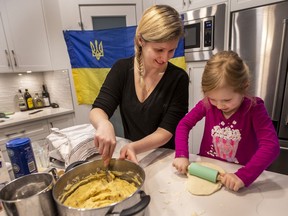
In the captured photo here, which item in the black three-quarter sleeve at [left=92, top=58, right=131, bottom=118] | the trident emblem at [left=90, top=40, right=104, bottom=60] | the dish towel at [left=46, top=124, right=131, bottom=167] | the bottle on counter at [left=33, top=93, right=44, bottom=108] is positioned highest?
the trident emblem at [left=90, top=40, right=104, bottom=60]

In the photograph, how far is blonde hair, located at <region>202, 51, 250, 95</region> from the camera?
78cm

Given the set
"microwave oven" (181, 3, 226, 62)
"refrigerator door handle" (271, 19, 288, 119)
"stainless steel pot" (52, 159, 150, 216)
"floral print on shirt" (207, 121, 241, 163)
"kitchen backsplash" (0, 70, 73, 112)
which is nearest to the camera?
"stainless steel pot" (52, 159, 150, 216)

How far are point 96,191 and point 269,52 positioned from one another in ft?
5.49

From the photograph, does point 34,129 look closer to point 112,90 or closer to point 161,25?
point 112,90

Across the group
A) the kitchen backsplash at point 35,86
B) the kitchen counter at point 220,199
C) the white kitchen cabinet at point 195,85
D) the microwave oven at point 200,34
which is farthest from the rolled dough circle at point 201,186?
the kitchen backsplash at point 35,86

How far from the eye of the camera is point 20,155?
0.64 metres

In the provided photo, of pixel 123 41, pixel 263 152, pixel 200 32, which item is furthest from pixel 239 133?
pixel 123 41

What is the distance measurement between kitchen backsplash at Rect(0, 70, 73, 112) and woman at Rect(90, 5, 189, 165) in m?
1.59

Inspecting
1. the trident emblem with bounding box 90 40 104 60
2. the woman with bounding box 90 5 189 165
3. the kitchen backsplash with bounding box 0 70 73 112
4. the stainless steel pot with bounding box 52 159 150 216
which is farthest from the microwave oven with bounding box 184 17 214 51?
the stainless steel pot with bounding box 52 159 150 216

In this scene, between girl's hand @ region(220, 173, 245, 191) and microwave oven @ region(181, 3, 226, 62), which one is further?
microwave oven @ region(181, 3, 226, 62)

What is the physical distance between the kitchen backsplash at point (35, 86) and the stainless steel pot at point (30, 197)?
1964 millimetres

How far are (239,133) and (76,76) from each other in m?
1.98

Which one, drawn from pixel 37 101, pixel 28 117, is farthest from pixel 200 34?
pixel 37 101

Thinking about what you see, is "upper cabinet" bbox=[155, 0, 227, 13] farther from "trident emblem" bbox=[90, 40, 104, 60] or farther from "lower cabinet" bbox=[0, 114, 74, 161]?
"lower cabinet" bbox=[0, 114, 74, 161]
